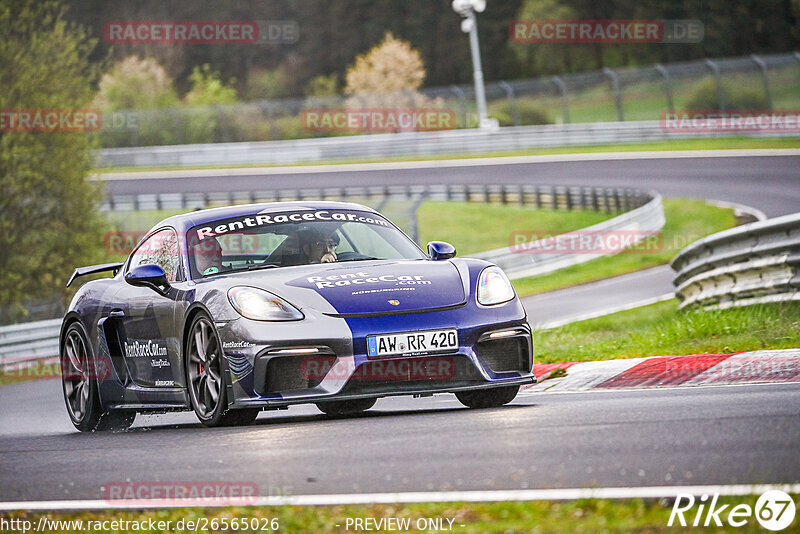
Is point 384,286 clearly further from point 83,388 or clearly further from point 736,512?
point 736,512

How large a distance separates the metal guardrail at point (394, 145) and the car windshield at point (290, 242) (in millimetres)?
36347

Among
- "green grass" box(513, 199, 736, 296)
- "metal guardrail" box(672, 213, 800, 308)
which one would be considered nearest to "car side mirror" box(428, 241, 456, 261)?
"metal guardrail" box(672, 213, 800, 308)

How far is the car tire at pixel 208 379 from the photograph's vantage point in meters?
7.32

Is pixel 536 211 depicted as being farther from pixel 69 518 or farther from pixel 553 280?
pixel 69 518

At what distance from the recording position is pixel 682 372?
8.55 meters

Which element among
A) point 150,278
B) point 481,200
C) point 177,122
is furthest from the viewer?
point 177,122

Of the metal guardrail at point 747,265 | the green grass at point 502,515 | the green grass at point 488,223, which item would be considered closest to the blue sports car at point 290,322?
the green grass at point 502,515

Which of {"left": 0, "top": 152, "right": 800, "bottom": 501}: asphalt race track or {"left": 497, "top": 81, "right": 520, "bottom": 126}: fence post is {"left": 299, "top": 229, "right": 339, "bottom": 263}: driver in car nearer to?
{"left": 0, "top": 152, "right": 800, "bottom": 501}: asphalt race track

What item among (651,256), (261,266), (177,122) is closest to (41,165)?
(651,256)

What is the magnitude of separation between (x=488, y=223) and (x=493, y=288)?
26048 mm

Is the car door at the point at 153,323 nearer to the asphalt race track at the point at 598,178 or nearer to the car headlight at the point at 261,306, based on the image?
the car headlight at the point at 261,306

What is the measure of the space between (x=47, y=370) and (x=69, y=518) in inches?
589

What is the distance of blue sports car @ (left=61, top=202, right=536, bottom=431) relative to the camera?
23.2 ft

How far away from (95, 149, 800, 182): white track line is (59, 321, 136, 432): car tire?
3149 centimetres
